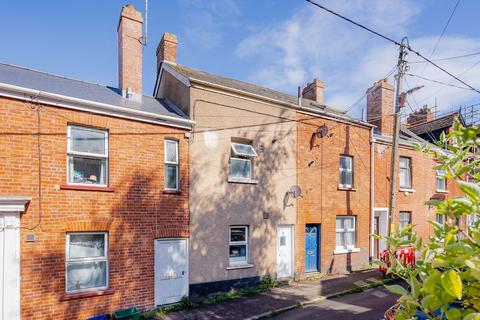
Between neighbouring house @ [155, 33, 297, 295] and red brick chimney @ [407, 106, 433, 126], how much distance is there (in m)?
16.5

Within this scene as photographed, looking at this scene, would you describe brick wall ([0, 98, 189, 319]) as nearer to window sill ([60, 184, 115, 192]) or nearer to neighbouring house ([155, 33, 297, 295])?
window sill ([60, 184, 115, 192])

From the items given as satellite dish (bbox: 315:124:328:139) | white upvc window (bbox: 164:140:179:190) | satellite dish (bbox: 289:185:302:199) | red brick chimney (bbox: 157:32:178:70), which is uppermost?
red brick chimney (bbox: 157:32:178:70)

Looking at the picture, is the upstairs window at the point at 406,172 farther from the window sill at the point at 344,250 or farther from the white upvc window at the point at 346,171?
the window sill at the point at 344,250

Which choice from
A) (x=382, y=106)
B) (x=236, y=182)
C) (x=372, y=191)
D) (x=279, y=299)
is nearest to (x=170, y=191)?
(x=236, y=182)

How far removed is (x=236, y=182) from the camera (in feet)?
A: 39.5

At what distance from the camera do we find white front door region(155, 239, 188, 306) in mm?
10188

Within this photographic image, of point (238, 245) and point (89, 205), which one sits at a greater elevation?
point (89, 205)

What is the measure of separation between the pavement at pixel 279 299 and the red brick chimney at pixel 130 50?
7926mm

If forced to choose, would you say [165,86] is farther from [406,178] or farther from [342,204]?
[406,178]

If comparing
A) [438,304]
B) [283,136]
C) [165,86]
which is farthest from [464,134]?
[165,86]

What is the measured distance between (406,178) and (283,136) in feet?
29.3

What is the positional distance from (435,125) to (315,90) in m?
10.1

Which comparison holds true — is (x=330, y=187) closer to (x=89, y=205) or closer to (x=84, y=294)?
(x=89, y=205)

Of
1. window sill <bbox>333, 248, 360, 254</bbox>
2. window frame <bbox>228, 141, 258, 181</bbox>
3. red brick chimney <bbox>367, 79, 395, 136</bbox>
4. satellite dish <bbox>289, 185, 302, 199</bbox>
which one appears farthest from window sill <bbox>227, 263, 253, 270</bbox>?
red brick chimney <bbox>367, 79, 395, 136</bbox>
